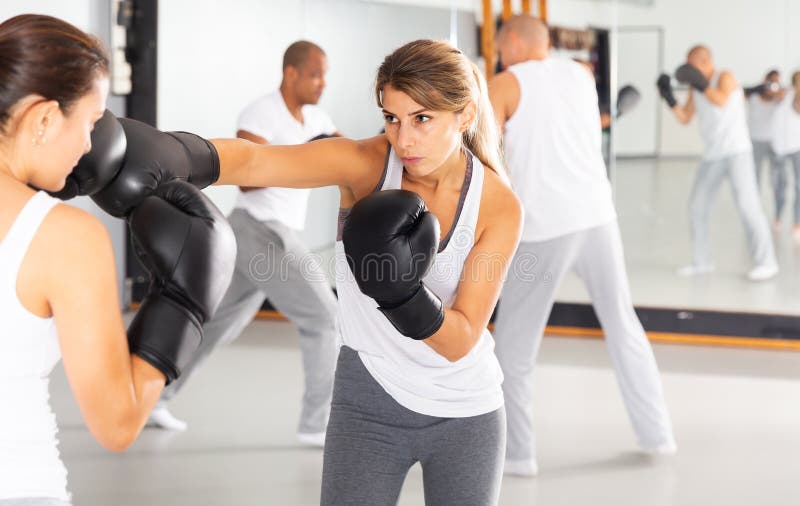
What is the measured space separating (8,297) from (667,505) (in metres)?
2.52

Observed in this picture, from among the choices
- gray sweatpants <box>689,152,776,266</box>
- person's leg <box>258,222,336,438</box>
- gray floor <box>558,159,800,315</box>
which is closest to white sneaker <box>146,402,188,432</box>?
person's leg <box>258,222,336,438</box>

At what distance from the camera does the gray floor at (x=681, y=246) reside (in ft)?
17.5

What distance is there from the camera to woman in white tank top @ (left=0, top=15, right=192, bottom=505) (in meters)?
1.22

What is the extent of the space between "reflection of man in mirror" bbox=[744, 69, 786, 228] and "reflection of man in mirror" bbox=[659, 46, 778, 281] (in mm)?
33

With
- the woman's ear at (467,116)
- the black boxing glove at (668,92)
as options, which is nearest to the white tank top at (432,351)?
the woman's ear at (467,116)

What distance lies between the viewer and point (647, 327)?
5516 millimetres

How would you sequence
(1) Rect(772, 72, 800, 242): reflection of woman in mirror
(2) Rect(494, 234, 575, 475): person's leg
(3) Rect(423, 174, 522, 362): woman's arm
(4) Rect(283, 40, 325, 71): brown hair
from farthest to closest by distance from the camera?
(1) Rect(772, 72, 800, 242): reflection of woman in mirror, (4) Rect(283, 40, 325, 71): brown hair, (2) Rect(494, 234, 575, 475): person's leg, (3) Rect(423, 174, 522, 362): woman's arm

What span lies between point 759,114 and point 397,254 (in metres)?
4.06

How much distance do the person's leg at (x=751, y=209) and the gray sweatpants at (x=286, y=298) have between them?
2545 mm

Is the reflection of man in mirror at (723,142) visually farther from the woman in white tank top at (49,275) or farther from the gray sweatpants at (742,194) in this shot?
the woman in white tank top at (49,275)

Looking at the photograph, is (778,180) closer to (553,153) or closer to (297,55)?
(553,153)

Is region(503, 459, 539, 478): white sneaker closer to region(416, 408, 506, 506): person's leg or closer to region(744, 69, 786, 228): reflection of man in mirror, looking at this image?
region(416, 408, 506, 506): person's leg

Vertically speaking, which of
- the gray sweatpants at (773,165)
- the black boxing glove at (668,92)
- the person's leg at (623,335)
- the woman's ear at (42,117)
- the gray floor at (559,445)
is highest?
the black boxing glove at (668,92)

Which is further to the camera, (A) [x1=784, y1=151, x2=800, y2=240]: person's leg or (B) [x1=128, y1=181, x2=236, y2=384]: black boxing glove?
(A) [x1=784, y1=151, x2=800, y2=240]: person's leg
